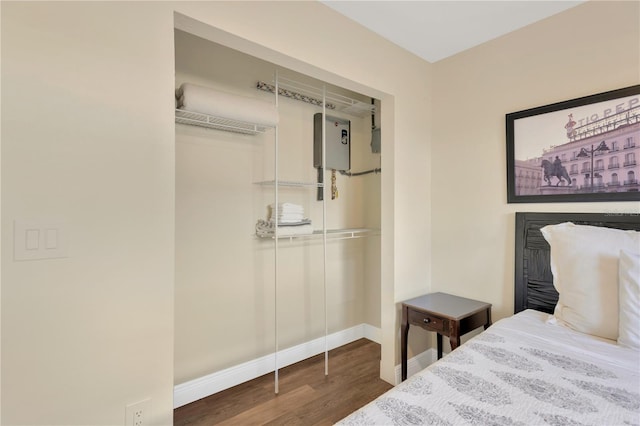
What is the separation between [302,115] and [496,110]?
4.85 ft

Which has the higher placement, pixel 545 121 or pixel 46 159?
pixel 545 121

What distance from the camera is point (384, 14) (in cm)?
197

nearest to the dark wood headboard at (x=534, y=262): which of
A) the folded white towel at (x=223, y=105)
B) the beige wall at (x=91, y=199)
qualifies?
the folded white towel at (x=223, y=105)

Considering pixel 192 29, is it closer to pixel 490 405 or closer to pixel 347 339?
pixel 490 405

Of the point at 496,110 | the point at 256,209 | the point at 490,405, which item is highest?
the point at 496,110

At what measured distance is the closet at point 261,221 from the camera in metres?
2.12

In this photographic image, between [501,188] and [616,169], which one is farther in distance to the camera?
[501,188]

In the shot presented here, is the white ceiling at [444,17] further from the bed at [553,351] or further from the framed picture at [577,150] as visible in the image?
the bed at [553,351]

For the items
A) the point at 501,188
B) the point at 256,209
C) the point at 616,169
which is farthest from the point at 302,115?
the point at 616,169

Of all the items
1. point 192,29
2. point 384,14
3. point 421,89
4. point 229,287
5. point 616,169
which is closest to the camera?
point 192,29

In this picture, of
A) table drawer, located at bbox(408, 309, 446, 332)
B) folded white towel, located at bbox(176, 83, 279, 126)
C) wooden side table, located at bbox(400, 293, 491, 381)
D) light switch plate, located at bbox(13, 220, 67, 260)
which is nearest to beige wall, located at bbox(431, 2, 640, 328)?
wooden side table, located at bbox(400, 293, 491, 381)

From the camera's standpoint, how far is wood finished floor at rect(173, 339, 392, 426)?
77.2 inches

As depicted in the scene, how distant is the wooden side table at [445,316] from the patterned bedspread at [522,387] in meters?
0.48

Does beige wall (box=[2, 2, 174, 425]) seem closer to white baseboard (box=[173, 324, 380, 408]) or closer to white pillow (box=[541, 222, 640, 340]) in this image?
white baseboard (box=[173, 324, 380, 408])
